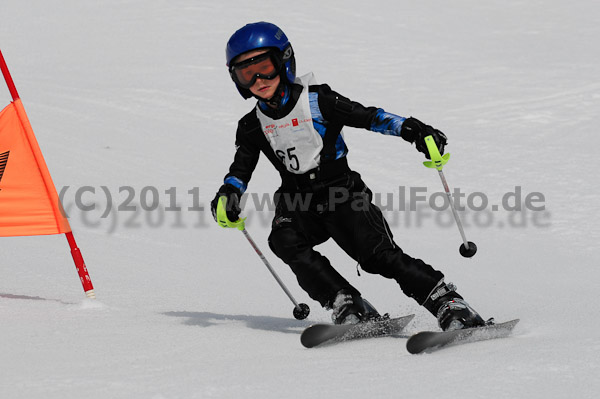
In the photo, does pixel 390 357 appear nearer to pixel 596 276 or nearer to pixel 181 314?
pixel 181 314

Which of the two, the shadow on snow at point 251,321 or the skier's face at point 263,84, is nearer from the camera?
the skier's face at point 263,84

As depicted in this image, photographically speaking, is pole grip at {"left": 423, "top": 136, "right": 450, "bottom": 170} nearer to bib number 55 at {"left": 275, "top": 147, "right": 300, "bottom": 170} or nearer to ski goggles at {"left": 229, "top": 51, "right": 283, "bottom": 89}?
bib number 55 at {"left": 275, "top": 147, "right": 300, "bottom": 170}

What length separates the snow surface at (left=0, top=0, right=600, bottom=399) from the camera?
374 centimetres

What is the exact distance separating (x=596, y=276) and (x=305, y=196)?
3.69m

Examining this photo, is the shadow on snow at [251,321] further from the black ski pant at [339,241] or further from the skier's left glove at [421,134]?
the skier's left glove at [421,134]

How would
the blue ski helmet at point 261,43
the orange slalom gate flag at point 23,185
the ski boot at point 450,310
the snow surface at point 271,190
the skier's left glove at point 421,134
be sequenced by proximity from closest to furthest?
the snow surface at point 271,190, the ski boot at point 450,310, the skier's left glove at point 421,134, the blue ski helmet at point 261,43, the orange slalom gate flag at point 23,185

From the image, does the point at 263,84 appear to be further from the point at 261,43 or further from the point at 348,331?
the point at 348,331

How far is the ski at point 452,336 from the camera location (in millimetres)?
4078

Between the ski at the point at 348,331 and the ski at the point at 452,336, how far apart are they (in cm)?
52

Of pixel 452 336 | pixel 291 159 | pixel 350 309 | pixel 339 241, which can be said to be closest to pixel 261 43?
pixel 291 159

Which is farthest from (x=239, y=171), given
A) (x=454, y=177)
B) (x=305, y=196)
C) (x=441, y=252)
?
(x=454, y=177)

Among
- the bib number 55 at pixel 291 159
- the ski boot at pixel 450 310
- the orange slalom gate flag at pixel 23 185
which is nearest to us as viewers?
the ski boot at pixel 450 310

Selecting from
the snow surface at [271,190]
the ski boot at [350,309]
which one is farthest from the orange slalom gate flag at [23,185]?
the ski boot at [350,309]

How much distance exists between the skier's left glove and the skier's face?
816mm
